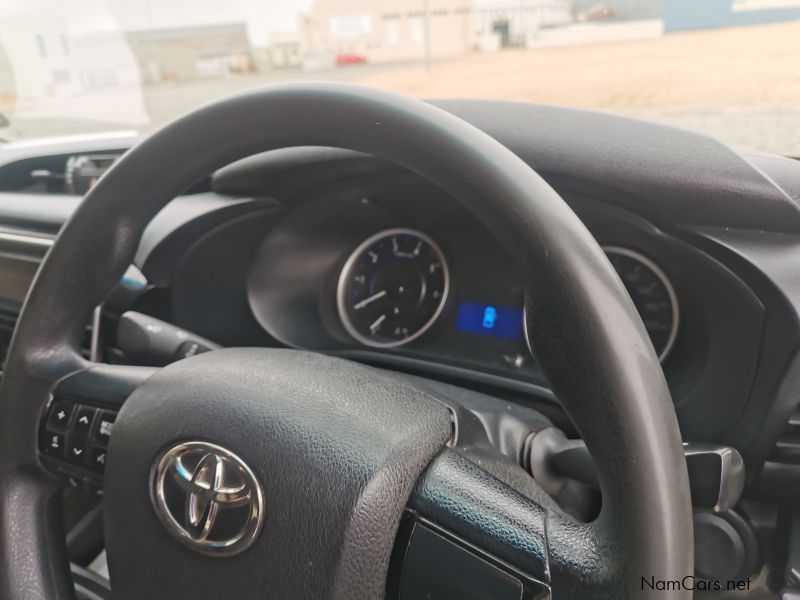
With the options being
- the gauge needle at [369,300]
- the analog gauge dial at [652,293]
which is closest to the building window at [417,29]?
the gauge needle at [369,300]

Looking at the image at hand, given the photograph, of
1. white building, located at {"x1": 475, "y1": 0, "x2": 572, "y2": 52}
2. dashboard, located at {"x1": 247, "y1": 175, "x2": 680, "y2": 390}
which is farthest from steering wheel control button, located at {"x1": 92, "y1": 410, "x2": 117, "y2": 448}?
white building, located at {"x1": 475, "y1": 0, "x2": 572, "y2": 52}

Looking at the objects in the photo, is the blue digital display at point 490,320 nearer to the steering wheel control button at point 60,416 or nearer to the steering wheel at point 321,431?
the steering wheel at point 321,431

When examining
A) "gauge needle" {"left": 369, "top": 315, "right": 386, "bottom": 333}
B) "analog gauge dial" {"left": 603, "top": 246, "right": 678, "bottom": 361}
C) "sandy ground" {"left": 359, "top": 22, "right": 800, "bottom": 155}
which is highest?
"sandy ground" {"left": 359, "top": 22, "right": 800, "bottom": 155}

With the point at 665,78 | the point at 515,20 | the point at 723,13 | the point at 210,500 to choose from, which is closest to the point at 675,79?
the point at 665,78

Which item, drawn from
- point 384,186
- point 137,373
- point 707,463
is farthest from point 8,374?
point 707,463

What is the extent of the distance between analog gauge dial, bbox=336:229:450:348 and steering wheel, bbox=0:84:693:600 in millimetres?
689

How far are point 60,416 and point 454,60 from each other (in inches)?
56.0

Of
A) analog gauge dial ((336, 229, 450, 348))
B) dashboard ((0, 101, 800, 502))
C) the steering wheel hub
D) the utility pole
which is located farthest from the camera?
the utility pole

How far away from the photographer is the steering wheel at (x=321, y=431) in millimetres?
521

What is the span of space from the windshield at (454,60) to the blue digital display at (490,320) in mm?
449

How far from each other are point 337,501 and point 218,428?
162 millimetres

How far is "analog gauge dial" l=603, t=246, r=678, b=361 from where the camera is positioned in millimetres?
1192

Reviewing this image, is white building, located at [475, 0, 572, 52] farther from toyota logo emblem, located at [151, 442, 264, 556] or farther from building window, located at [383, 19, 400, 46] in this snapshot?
toyota logo emblem, located at [151, 442, 264, 556]

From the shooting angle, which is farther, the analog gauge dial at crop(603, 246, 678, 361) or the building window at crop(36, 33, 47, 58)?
the building window at crop(36, 33, 47, 58)
